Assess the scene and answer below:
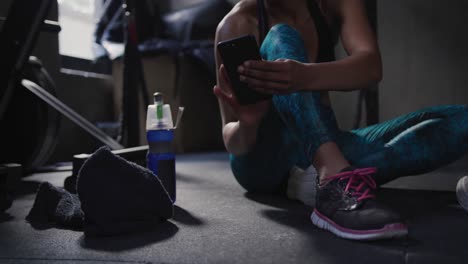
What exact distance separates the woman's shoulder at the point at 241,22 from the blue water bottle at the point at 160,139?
259mm

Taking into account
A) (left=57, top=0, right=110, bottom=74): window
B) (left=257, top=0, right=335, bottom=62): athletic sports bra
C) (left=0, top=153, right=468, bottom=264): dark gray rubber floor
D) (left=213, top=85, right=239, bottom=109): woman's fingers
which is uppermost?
(left=57, top=0, right=110, bottom=74): window

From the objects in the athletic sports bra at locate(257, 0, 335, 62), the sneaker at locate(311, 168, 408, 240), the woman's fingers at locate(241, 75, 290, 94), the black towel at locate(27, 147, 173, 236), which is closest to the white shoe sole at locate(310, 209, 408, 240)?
the sneaker at locate(311, 168, 408, 240)

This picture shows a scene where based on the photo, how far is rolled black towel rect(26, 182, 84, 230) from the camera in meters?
0.90

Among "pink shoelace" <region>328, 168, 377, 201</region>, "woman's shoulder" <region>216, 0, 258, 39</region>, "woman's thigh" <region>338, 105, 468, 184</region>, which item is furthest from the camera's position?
"woman's shoulder" <region>216, 0, 258, 39</region>

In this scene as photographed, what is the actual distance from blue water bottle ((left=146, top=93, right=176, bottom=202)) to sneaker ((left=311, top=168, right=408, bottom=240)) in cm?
41

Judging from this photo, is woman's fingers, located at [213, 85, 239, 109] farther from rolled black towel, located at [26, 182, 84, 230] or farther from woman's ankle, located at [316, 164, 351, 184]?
rolled black towel, located at [26, 182, 84, 230]

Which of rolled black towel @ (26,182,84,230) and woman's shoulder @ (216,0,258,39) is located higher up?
woman's shoulder @ (216,0,258,39)

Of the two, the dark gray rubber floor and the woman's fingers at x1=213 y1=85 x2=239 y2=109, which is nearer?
the dark gray rubber floor

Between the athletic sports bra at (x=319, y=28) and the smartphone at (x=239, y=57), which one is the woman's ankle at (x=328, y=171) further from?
the athletic sports bra at (x=319, y=28)

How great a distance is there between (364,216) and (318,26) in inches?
21.3

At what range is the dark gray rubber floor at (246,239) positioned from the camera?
0.67 metres

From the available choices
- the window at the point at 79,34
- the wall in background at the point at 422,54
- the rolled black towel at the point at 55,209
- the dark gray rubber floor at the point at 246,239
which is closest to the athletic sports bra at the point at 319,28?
the dark gray rubber floor at the point at 246,239

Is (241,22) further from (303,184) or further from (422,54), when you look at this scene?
(422,54)

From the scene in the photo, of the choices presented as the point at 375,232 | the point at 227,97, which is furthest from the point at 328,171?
the point at 227,97
